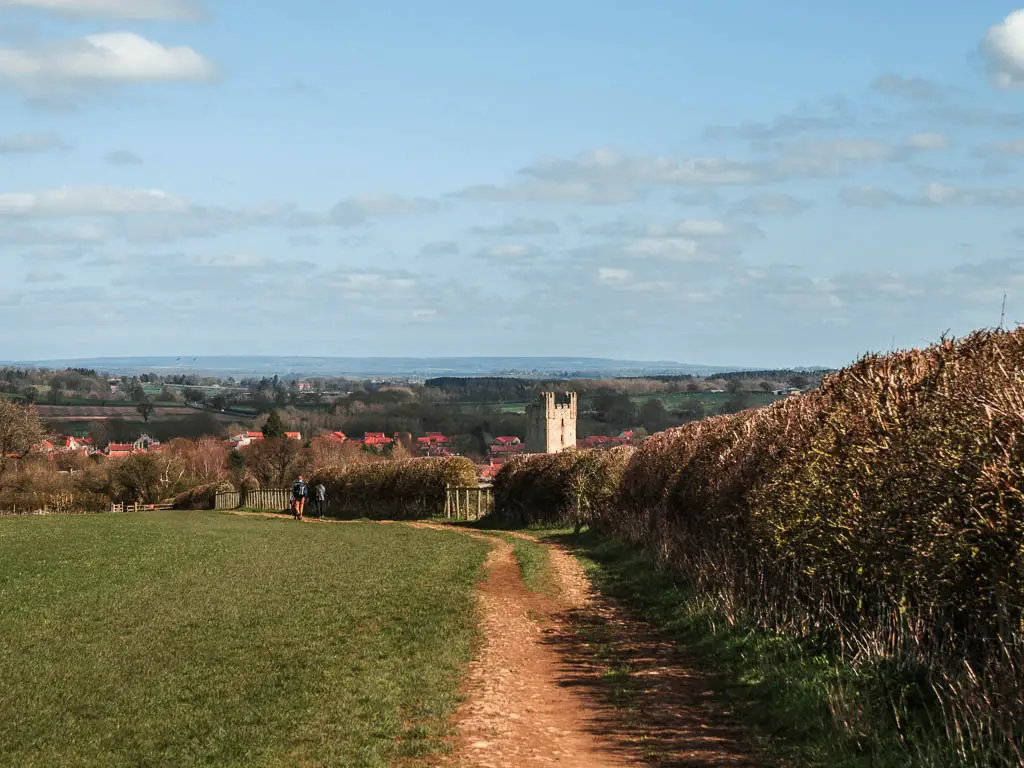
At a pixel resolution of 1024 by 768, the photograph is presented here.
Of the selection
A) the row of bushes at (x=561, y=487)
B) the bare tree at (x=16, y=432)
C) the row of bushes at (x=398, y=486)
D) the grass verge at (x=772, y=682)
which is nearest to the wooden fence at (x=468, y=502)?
the row of bushes at (x=398, y=486)

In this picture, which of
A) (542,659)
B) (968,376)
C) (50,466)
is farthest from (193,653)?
(50,466)

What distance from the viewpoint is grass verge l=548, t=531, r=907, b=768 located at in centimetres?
851

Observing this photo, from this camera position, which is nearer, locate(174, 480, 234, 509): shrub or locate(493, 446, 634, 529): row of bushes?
locate(493, 446, 634, 529): row of bushes

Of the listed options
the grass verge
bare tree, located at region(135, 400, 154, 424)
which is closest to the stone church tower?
bare tree, located at region(135, 400, 154, 424)

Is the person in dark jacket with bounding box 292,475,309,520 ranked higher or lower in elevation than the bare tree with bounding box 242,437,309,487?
higher

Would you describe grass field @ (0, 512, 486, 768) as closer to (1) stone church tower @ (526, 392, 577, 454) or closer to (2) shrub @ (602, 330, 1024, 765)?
(2) shrub @ (602, 330, 1024, 765)

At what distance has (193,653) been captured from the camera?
13.3 metres

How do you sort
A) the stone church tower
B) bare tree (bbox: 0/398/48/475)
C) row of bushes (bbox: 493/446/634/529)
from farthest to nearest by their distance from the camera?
the stone church tower, bare tree (bbox: 0/398/48/475), row of bushes (bbox: 493/446/634/529)

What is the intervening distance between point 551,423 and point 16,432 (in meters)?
48.8

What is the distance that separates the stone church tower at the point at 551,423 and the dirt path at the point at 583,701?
281 feet

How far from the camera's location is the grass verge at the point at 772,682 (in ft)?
27.9

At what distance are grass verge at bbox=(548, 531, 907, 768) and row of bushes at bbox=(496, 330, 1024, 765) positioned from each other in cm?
28

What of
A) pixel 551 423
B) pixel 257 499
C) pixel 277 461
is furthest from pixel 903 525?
pixel 551 423

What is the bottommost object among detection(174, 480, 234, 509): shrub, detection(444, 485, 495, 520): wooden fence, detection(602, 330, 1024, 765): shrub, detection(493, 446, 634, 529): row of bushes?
detection(174, 480, 234, 509): shrub
